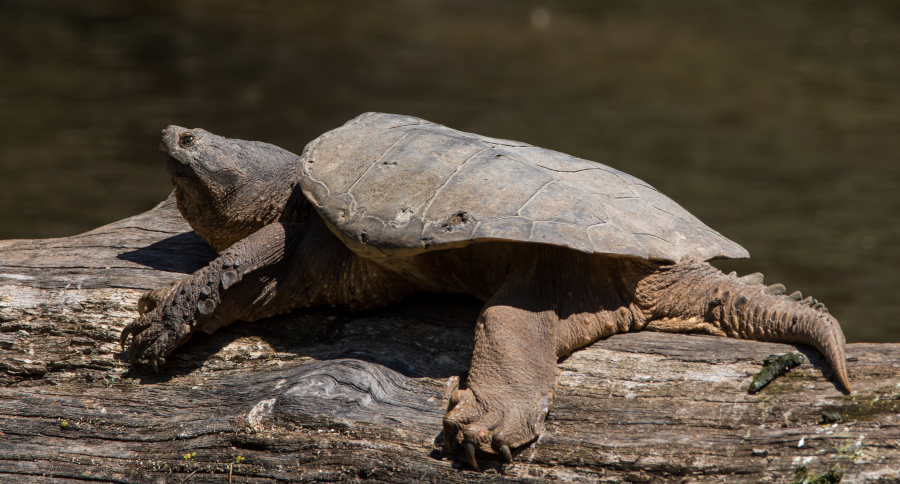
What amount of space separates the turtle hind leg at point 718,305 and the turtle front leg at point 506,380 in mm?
472

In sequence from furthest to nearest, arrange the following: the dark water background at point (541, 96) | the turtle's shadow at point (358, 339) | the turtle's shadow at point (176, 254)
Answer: the dark water background at point (541, 96) → the turtle's shadow at point (176, 254) → the turtle's shadow at point (358, 339)

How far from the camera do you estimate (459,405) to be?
2393 millimetres

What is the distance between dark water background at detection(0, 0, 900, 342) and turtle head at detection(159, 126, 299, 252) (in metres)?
5.66

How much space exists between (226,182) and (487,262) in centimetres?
135

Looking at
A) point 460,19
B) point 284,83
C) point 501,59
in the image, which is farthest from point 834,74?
point 284,83

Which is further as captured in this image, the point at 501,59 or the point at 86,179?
the point at 501,59

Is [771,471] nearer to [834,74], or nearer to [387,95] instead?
[387,95]

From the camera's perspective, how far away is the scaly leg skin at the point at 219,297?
9.38 ft

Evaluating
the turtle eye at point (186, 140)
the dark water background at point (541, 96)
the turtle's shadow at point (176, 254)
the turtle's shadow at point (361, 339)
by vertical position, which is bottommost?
the turtle's shadow at point (361, 339)

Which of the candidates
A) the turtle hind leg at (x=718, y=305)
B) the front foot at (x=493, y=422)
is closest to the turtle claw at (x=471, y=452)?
the front foot at (x=493, y=422)

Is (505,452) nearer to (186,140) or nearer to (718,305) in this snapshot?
(718,305)

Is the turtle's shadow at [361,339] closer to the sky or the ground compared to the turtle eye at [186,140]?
closer to the ground

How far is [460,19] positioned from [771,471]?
13.9 metres

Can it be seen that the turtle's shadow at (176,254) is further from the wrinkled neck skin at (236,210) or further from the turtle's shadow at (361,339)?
the turtle's shadow at (361,339)
